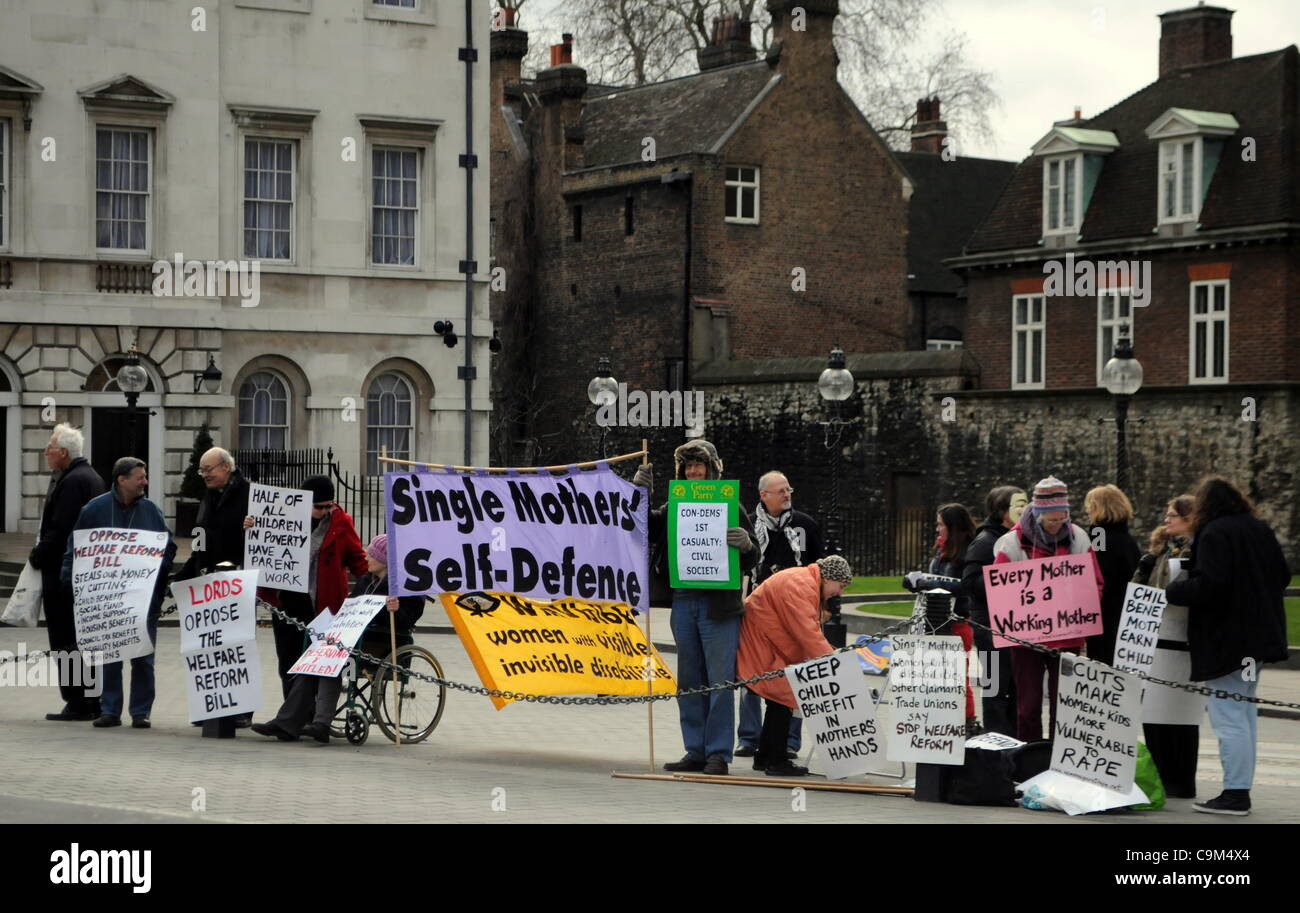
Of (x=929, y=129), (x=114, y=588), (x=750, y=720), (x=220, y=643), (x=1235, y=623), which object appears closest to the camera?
(x=1235, y=623)

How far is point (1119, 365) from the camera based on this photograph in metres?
25.4

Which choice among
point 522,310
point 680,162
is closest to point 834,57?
point 680,162

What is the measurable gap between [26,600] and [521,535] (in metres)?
4.29

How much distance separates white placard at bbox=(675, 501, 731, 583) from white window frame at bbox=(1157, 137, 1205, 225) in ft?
106

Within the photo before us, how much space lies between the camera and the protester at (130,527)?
1452cm

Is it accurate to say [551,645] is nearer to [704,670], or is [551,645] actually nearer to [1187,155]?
[704,670]

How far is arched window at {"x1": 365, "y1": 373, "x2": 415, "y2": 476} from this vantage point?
35344mm

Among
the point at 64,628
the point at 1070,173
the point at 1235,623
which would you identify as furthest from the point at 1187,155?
the point at 1235,623

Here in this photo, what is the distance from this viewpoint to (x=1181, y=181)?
141ft

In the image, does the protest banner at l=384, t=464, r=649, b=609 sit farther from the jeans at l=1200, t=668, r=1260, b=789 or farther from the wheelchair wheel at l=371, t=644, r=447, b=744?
the jeans at l=1200, t=668, r=1260, b=789

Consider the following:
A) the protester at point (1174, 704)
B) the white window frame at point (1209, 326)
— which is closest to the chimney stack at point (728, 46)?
the white window frame at point (1209, 326)

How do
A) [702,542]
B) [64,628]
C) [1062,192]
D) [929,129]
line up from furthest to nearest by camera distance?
[929,129] → [1062,192] → [64,628] → [702,542]

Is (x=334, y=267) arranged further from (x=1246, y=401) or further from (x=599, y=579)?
(x=599, y=579)

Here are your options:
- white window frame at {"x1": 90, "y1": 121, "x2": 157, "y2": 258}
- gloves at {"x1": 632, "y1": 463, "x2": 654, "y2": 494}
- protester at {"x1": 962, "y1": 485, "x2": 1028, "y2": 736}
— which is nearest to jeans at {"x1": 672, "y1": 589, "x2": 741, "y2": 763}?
gloves at {"x1": 632, "y1": 463, "x2": 654, "y2": 494}
